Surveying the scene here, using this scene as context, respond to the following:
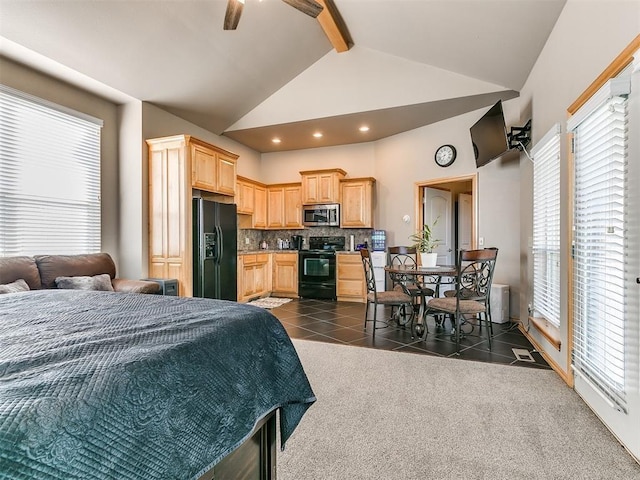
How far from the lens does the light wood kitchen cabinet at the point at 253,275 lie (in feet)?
18.6

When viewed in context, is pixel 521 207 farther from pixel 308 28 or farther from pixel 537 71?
pixel 308 28

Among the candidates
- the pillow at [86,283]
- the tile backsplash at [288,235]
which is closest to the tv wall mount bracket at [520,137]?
the tile backsplash at [288,235]

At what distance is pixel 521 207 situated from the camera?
4262mm

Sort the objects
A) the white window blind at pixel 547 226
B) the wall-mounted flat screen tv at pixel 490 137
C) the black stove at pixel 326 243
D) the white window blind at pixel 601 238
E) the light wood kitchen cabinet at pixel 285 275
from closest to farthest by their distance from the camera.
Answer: the white window blind at pixel 601 238
the white window blind at pixel 547 226
the wall-mounted flat screen tv at pixel 490 137
the light wood kitchen cabinet at pixel 285 275
the black stove at pixel 326 243

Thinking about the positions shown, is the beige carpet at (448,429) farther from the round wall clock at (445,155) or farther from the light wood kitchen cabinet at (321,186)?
the light wood kitchen cabinet at (321,186)

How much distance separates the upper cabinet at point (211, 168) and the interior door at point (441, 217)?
3268 mm

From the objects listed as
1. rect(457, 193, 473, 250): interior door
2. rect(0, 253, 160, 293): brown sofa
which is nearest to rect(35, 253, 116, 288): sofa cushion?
rect(0, 253, 160, 293): brown sofa

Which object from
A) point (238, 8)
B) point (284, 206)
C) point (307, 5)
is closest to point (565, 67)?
point (307, 5)

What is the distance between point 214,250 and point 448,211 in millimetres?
4226

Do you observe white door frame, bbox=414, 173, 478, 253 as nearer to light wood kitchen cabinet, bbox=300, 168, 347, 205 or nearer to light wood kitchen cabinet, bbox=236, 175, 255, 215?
light wood kitchen cabinet, bbox=300, 168, 347, 205

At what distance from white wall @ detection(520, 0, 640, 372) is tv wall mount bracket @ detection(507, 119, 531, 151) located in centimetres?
17

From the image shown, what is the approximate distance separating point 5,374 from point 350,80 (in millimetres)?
5250

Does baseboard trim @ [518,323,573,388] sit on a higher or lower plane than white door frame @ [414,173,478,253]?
lower

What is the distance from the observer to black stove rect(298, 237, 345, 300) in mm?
6125
